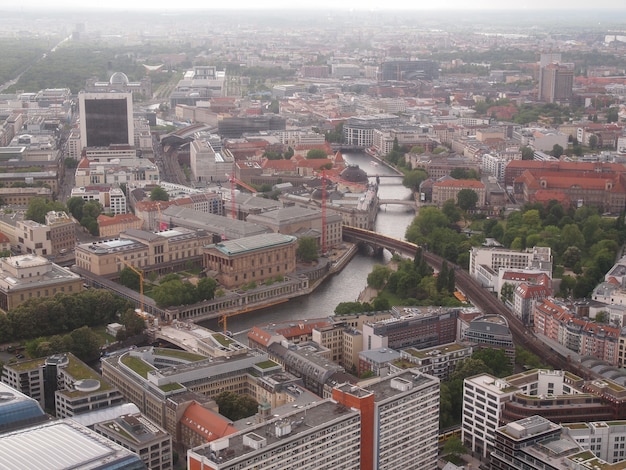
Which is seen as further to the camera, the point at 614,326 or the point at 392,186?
the point at 392,186

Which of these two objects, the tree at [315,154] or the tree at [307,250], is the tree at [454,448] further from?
the tree at [315,154]

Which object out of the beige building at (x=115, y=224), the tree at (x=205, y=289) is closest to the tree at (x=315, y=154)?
the beige building at (x=115, y=224)

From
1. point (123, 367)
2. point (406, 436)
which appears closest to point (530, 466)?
point (406, 436)

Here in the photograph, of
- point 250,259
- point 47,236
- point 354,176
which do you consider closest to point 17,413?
point 250,259

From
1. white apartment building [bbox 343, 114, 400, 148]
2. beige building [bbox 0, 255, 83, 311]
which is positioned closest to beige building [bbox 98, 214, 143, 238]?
beige building [bbox 0, 255, 83, 311]

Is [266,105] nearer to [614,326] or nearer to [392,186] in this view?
[392,186]

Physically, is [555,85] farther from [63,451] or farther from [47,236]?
[63,451]

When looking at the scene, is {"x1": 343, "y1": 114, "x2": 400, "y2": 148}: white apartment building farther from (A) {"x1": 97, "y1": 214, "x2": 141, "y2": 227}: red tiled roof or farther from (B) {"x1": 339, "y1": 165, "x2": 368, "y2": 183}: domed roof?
(A) {"x1": 97, "y1": 214, "x2": 141, "y2": 227}: red tiled roof
